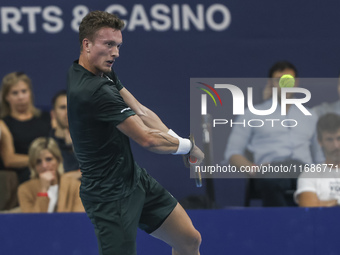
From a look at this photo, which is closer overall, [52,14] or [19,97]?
[19,97]

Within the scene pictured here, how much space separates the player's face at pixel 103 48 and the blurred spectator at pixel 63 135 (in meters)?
1.70

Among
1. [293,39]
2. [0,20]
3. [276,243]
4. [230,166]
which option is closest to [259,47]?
[293,39]

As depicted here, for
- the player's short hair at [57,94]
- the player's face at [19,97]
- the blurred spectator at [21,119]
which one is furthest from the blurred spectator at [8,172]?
the player's short hair at [57,94]

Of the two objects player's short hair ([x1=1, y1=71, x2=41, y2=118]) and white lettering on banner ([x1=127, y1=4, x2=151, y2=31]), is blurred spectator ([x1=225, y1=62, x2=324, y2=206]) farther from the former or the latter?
player's short hair ([x1=1, y1=71, x2=41, y2=118])

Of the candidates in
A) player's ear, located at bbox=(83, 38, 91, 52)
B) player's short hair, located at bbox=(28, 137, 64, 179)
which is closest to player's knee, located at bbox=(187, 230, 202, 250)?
player's ear, located at bbox=(83, 38, 91, 52)

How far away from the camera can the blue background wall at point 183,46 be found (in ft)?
17.1

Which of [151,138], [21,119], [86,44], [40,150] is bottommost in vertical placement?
[40,150]

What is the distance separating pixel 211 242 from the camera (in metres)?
5.00

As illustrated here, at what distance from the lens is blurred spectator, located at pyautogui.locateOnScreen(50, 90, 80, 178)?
16.6ft

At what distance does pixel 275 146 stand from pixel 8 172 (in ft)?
6.35

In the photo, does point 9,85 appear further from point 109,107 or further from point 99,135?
point 109,107

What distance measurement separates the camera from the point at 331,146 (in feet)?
16.7

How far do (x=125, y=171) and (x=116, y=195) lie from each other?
13cm

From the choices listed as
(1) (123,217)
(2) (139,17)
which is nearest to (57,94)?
(2) (139,17)
